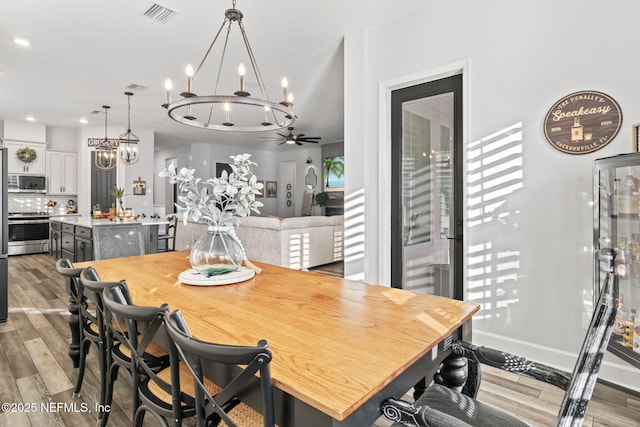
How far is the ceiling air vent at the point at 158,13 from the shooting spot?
307 centimetres

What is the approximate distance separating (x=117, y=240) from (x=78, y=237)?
1198mm

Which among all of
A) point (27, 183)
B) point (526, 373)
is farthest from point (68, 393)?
point (27, 183)

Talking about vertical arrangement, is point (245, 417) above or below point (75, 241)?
below

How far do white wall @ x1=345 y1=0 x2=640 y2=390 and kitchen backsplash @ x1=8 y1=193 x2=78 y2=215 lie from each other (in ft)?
28.5

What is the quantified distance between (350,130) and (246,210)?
6.52ft

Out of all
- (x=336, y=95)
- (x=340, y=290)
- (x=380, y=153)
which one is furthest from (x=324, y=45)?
(x=340, y=290)

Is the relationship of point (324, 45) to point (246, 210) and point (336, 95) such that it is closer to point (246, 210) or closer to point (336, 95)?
point (336, 95)

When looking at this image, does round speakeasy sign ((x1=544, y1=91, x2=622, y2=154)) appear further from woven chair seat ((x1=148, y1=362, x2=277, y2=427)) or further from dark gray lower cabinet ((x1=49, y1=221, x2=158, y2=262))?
dark gray lower cabinet ((x1=49, y1=221, x2=158, y2=262))

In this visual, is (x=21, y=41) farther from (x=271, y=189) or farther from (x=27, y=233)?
(x=271, y=189)

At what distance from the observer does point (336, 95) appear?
19.3 feet

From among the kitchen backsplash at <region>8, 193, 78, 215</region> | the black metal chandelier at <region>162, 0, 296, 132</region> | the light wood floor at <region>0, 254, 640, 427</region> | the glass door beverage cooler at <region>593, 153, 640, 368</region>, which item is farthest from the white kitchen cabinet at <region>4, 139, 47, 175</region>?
the glass door beverage cooler at <region>593, 153, 640, 368</region>

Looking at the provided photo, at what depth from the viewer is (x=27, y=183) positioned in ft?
Answer: 24.8

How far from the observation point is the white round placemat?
6.03ft

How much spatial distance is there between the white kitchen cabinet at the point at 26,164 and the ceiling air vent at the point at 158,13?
6.45m
